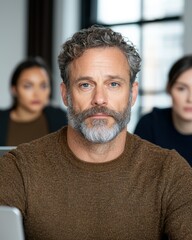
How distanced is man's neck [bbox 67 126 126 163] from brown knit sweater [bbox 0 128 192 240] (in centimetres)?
2

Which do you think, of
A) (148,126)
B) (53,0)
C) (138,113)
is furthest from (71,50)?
(53,0)

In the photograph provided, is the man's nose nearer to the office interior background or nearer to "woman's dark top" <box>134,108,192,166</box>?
"woman's dark top" <box>134,108,192,166</box>

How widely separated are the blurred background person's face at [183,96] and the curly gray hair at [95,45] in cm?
127

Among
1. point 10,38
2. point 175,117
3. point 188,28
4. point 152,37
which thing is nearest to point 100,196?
point 175,117

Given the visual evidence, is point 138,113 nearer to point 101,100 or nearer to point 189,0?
point 189,0

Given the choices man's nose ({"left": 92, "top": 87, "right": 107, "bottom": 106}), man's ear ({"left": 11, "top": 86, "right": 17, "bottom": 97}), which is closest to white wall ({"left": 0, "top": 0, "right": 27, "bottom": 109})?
man's ear ({"left": 11, "top": 86, "right": 17, "bottom": 97})

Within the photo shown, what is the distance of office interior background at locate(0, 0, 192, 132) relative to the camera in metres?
5.96

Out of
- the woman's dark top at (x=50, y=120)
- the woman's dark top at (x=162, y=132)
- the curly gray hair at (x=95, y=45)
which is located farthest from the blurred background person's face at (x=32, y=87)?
the curly gray hair at (x=95, y=45)

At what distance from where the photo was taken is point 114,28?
6449 mm

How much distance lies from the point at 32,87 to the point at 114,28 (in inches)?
87.9

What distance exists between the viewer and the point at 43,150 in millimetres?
1854

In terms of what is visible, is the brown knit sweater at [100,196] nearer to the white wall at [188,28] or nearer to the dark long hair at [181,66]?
the dark long hair at [181,66]

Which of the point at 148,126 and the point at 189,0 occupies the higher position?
the point at 189,0

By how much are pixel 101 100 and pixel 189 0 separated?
3.90m
